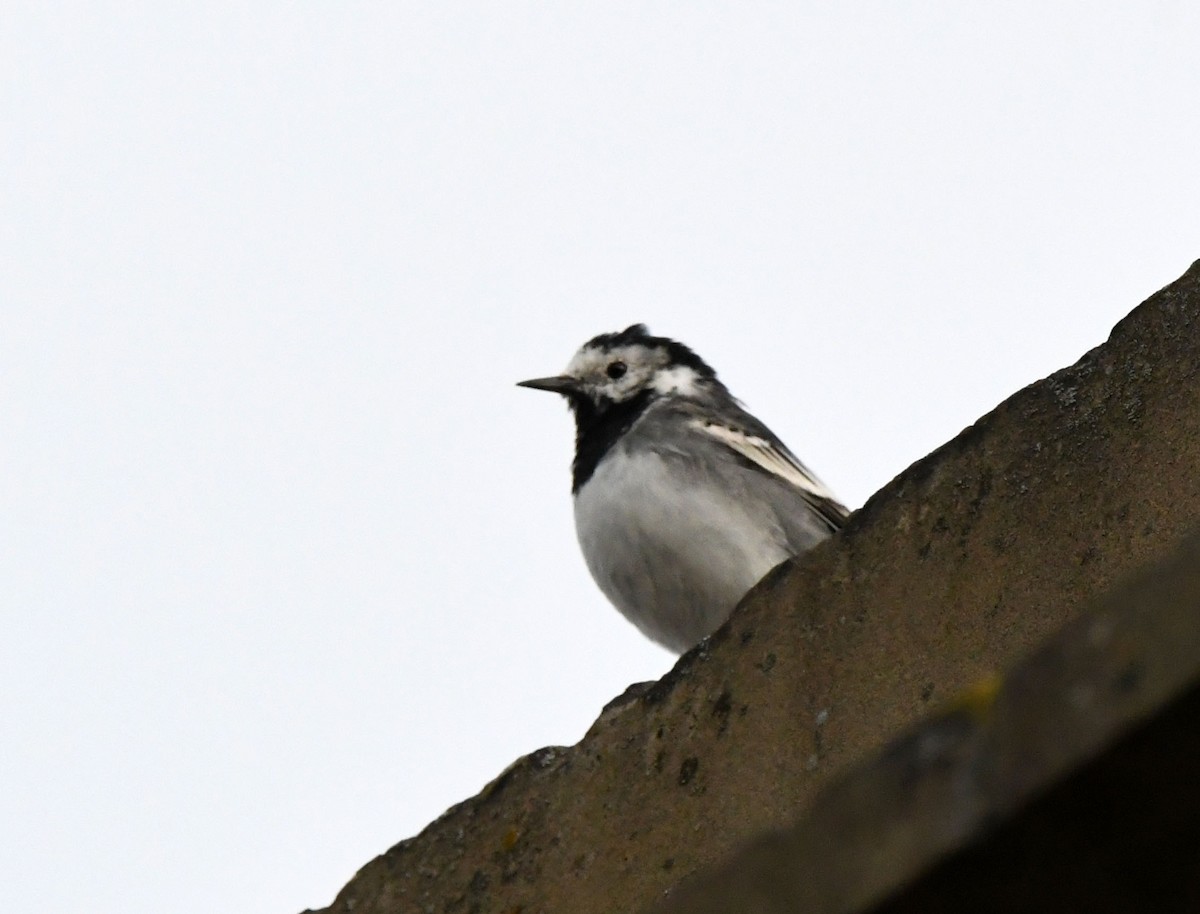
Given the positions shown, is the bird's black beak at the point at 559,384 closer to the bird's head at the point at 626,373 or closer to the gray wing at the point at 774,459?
the bird's head at the point at 626,373

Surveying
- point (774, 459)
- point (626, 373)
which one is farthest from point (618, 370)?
point (774, 459)

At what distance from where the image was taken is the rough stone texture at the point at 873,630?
13.4 ft

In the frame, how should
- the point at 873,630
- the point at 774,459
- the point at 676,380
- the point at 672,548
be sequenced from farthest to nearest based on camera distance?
the point at 676,380 < the point at 774,459 < the point at 672,548 < the point at 873,630

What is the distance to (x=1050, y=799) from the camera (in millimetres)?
1768

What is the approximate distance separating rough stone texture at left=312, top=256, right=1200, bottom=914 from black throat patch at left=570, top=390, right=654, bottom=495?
13.1 feet

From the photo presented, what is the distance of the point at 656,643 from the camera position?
8438 mm

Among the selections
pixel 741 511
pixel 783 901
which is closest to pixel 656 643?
pixel 741 511

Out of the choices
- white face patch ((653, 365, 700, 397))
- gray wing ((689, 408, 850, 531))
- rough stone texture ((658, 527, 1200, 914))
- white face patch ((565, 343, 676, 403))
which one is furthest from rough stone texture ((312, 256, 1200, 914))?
white face patch ((565, 343, 676, 403))

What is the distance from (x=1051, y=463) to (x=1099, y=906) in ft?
8.23

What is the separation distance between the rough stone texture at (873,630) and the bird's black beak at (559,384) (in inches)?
211

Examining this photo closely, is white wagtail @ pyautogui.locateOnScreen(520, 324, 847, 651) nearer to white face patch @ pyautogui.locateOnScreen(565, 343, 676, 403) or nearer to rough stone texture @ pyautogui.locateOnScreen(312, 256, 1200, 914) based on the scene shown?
white face patch @ pyautogui.locateOnScreen(565, 343, 676, 403)

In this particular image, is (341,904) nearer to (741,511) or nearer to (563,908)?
(563,908)

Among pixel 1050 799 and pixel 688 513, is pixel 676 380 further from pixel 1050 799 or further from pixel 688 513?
pixel 1050 799

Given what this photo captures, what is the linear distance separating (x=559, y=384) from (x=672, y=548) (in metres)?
2.30
